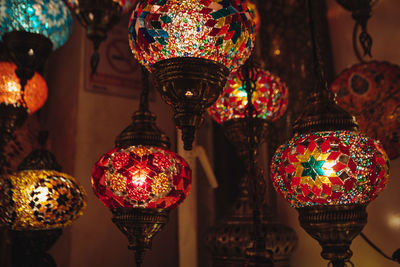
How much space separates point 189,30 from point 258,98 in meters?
0.41

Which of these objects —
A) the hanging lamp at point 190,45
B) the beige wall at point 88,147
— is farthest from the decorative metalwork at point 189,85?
the beige wall at point 88,147

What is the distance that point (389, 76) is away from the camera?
46.8 inches

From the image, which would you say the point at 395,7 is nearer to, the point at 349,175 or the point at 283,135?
the point at 283,135

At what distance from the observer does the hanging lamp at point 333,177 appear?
→ 2.23ft

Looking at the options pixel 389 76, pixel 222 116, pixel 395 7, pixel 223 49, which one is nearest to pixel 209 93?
pixel 223 49

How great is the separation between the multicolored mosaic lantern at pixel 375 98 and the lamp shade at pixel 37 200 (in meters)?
0.86

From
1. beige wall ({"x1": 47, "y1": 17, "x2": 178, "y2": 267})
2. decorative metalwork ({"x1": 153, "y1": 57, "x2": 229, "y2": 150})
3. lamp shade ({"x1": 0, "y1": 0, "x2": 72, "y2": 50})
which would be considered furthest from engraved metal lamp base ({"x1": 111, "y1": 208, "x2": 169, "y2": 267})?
beige wall ({"x1": 47, "y1": 17, "x2": 178, "y2": 267})

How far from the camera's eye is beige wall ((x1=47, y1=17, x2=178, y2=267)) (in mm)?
1646

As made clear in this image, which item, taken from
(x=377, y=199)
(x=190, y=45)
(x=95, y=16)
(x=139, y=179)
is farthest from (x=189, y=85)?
(x=377, y=199)

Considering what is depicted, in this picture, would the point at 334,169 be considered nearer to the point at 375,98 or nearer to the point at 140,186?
the point at 140,186

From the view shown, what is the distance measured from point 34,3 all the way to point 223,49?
61cm

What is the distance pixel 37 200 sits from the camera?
0.98 metres

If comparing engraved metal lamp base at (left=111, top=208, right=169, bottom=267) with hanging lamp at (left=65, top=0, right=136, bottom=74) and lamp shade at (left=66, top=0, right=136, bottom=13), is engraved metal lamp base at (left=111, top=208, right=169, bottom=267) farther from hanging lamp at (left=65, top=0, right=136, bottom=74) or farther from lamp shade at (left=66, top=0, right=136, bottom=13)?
lamp shade at (left=66, top=0, right=136, bottom=13)

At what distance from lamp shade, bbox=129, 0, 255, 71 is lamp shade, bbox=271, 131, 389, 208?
0.77ft
